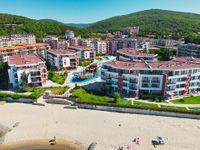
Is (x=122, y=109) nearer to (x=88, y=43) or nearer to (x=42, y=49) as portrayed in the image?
(x=42, y=49)

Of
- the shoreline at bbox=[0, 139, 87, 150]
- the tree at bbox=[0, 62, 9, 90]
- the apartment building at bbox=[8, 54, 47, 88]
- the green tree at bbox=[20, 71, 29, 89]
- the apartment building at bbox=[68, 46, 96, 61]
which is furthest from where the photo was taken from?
the apartment building at bbox=[68, 46, 96, 61]

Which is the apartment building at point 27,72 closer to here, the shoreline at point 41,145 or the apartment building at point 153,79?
the apartment building at point 153,79

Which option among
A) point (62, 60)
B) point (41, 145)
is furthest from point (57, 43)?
point (41, 145)

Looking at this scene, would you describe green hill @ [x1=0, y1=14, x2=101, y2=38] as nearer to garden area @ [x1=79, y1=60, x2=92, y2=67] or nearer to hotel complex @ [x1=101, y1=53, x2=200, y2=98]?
garden area @ [x1=79, y1=60, x2=92, y2=67]

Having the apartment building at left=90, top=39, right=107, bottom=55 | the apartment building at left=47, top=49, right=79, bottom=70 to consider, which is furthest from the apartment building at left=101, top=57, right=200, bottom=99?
the apartment building at left=90, top=39, right=107, bottom=55

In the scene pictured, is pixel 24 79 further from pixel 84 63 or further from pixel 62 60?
pixel 84 63

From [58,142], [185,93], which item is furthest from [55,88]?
[185,93]
